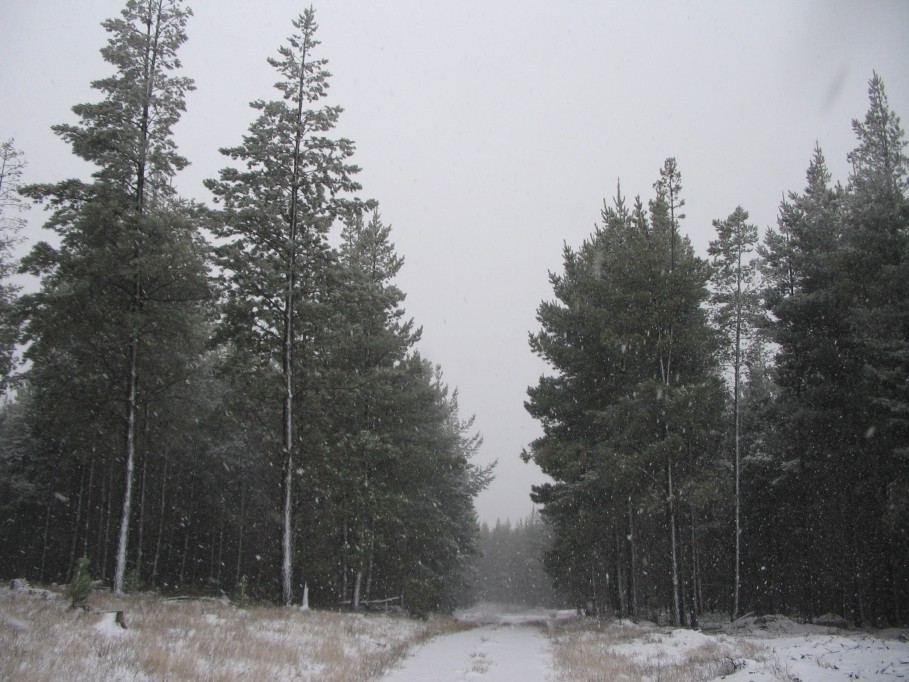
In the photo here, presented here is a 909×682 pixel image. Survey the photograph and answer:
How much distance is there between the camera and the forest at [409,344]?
16.0 metres

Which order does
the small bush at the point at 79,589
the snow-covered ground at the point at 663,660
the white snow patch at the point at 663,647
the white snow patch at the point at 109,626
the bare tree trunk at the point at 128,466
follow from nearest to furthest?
the snow-covered ground at the point at 663,660 < the white snow patch at the point at 109,626 < the small bush at the point at 79,589 < the white snow patch at the point at 663,647 < the bare tree trunk at the point at 128,466

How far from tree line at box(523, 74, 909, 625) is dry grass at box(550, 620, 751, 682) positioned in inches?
184

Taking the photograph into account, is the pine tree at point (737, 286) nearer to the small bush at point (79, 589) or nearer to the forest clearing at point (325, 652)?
the forest clearing at point (325, 652)

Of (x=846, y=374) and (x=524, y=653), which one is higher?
(x=846, y=374)

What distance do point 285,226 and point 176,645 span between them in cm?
1276

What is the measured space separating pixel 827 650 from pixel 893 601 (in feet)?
40.4

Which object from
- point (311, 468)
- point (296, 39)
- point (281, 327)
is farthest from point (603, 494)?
point (296, 39)

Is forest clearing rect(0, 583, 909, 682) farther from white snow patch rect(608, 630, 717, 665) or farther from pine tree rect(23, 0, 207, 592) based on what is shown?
pine tree rect(23, 0, 207, 592)

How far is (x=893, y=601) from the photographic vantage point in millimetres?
17875

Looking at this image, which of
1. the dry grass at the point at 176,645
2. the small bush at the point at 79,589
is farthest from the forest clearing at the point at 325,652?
the small bush at the point at 79,589

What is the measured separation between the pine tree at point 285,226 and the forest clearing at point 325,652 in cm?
502

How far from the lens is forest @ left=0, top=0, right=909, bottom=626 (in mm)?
16047

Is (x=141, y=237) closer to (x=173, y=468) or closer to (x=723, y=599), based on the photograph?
(x=173, y=468)

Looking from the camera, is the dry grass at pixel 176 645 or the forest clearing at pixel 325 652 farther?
the forest clearing at pixel 325 652
